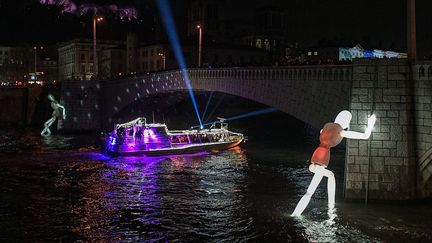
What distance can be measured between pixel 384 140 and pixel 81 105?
4542 cm

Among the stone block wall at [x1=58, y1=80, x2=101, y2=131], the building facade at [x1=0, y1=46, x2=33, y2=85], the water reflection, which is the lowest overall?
the water reflection

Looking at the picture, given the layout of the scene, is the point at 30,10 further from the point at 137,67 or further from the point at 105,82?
the point at 105,82

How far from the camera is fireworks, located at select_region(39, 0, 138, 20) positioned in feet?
479

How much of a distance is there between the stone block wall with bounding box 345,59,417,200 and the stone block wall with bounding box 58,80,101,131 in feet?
144

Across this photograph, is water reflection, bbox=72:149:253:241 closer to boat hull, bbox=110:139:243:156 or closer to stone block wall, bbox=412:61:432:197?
boat hull, bbox=110:139:243:156

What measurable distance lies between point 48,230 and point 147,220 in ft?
11.9

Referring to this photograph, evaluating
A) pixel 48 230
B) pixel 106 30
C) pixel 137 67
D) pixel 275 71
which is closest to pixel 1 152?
pixel 275 71

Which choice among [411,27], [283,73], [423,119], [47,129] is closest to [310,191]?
[423,119]

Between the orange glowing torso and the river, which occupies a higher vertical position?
the orange glowing torso

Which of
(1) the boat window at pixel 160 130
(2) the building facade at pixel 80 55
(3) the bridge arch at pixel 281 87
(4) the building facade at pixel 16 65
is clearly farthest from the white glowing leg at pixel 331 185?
(2) the building facade at pixel 80 55

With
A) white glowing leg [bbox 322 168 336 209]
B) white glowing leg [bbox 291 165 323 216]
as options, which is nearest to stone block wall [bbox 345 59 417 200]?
white glowing leg [bbox 322 168 336 209]

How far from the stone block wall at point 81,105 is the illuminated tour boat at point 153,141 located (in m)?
20.4

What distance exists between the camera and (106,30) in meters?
139

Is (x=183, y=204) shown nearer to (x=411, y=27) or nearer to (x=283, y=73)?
(x=411, y=27)
